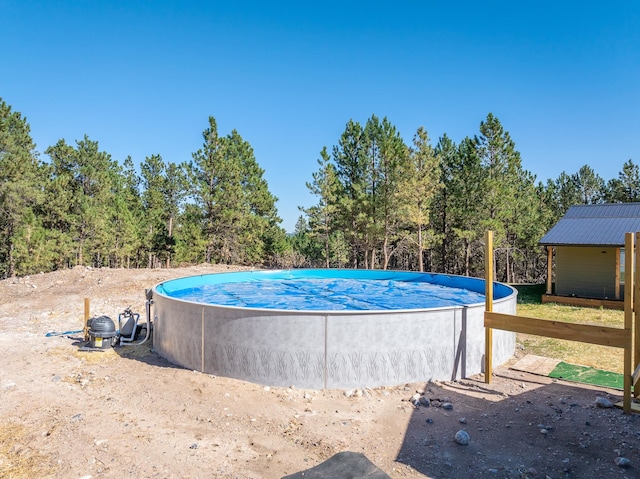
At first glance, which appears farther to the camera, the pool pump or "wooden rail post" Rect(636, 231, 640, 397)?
the pool pump

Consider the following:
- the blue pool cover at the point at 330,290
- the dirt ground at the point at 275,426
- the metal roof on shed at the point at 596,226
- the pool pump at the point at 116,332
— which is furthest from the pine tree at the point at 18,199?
the metal roof on shed at the point at 596,226

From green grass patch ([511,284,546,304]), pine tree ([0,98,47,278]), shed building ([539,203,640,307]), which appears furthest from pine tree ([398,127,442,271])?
pine tree ([0,98,47,278])

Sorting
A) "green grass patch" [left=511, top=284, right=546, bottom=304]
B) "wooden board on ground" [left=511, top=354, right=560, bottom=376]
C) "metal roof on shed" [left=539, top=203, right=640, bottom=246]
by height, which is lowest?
"green grass patch" [left=511, top=284, right=546, bottom=304]

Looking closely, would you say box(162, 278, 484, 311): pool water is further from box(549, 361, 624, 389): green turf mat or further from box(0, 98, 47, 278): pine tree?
box(0, 98, 47, 278): pine tree

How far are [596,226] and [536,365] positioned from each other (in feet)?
36.3

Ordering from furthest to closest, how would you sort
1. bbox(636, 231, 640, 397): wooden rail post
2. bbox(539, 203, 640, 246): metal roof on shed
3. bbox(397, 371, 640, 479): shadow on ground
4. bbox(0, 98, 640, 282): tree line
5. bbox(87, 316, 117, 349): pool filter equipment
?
bbox(0, 98, 640, 282): tree line
bbox(539, 203, 640, 246): metal roof on shed
bbox(87, 316, 117, 349): pool filter equipment
bbox(636, 231, 640, 397): wooden rail post
bbox(397, 371, 640, 479): shadow on ground

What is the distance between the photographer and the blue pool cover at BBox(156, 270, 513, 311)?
1160 cm

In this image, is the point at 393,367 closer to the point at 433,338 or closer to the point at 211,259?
the point at 433,338

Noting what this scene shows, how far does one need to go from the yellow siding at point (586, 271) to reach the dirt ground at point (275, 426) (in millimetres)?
10217

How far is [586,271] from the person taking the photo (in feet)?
48.4

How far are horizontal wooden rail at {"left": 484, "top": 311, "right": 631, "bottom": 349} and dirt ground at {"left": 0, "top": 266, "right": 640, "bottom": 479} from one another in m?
0.87

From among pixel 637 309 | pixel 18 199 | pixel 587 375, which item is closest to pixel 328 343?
pixel 637 309

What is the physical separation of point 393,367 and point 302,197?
20.3m

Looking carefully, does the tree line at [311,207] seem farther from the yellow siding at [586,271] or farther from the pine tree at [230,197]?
the yellow siding at [586,271]
